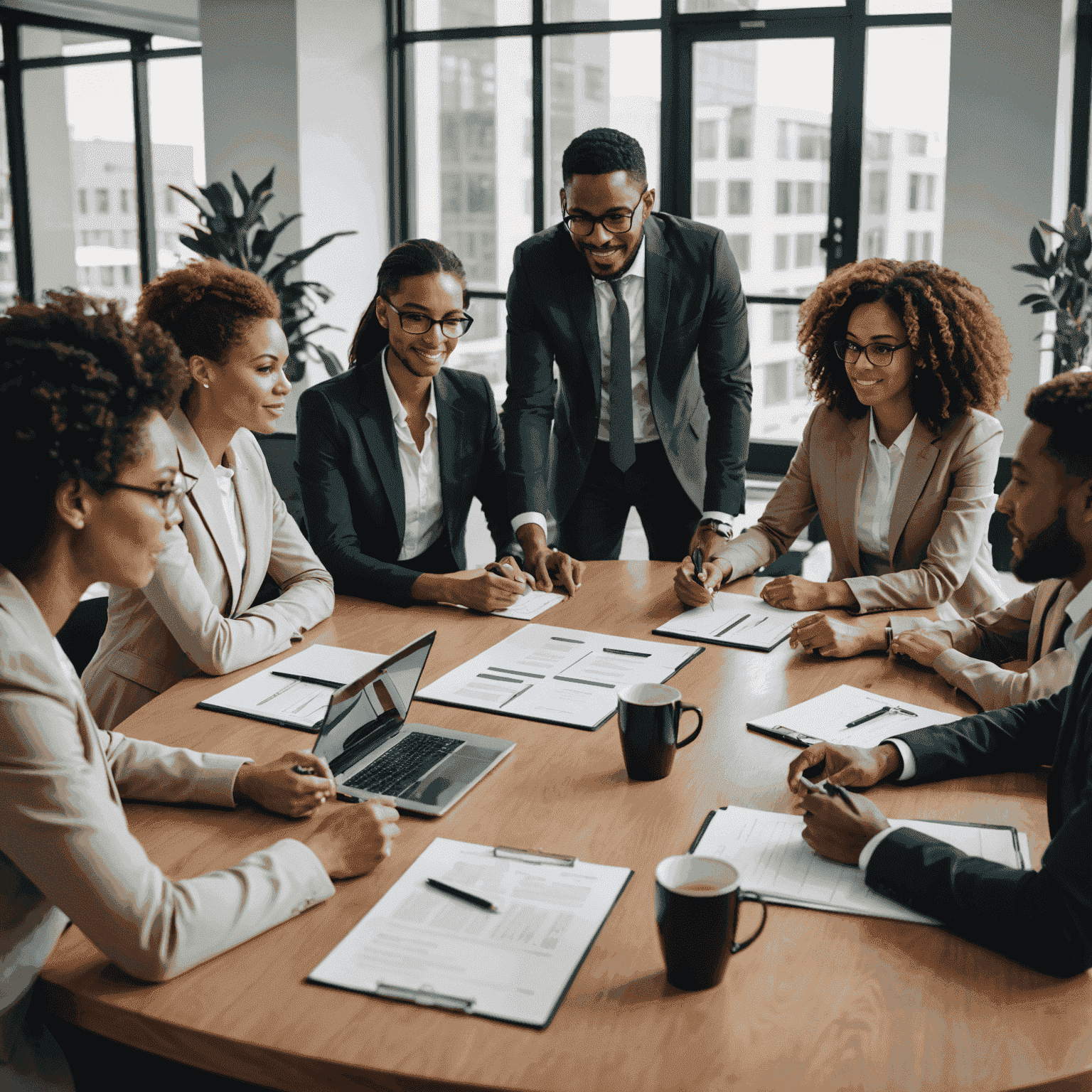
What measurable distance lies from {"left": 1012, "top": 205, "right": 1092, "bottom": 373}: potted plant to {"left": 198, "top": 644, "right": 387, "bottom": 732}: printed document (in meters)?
3.87

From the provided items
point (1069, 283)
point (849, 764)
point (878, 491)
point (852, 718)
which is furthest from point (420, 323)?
point (1069, 283)

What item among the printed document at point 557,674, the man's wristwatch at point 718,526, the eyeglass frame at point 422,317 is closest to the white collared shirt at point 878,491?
the man's wristwatch at point 718,526

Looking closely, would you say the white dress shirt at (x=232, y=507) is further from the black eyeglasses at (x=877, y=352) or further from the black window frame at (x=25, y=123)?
the black window frame at (x=25, y=123)

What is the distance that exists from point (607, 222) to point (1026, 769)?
63.1 inches

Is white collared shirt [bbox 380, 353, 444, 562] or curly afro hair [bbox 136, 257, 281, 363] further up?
curly afro hair [bbox 136, 257, 281, 363]

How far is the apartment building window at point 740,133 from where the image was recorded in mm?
5781

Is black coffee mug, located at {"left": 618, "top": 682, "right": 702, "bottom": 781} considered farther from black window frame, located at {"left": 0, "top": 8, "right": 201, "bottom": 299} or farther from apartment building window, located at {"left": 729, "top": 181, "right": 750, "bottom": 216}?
black window frame, located at {"left": 0, "top": 8, "right": 201, "bottom": 299}

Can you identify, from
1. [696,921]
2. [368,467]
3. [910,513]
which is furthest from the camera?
[368,467]

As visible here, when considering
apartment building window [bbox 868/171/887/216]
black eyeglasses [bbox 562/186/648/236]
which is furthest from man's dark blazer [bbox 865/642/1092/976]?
apartment building window [bbox 868/171/887/216]

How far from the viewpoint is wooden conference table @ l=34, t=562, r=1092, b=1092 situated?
0.92 metres

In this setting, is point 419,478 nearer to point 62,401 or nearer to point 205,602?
point 205,602

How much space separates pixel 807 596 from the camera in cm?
215

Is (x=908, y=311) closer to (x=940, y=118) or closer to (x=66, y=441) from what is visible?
(x=66, y=441)

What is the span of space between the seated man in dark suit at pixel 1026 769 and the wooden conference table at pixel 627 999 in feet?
0.11
